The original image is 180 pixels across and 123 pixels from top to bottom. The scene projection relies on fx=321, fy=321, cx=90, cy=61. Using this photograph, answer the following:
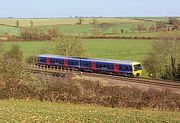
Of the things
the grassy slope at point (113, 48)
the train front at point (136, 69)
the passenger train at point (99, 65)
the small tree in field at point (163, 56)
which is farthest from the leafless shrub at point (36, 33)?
the train front at point (136, 69)

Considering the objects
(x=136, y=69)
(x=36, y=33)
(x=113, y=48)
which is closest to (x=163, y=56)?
(x=136, y=69)

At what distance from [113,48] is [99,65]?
44.7m

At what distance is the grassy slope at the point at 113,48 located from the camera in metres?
77.1

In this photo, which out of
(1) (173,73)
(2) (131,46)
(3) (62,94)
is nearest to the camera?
(3) (62,94)

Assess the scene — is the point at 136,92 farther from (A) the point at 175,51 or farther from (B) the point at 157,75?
(A) the point at 175,51

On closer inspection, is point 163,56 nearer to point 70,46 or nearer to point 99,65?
point 99,65

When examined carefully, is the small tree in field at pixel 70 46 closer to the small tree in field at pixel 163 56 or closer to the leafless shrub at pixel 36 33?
the small tree in field at pixel 163 56

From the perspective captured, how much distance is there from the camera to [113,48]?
8888 cm

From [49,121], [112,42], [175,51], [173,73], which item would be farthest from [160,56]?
[112,42]

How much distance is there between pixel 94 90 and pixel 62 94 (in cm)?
334

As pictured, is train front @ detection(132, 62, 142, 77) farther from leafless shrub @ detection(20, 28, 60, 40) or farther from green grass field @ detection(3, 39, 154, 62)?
leafless shrub @ detection(20, 28, 60, 40)

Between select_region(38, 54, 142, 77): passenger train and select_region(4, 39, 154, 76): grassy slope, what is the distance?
21.0 metres

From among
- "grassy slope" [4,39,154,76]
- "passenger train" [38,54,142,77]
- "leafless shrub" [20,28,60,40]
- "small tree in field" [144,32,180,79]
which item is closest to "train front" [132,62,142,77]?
"passenger train" [38,54,142,77]

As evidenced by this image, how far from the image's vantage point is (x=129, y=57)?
7406 centimetres
